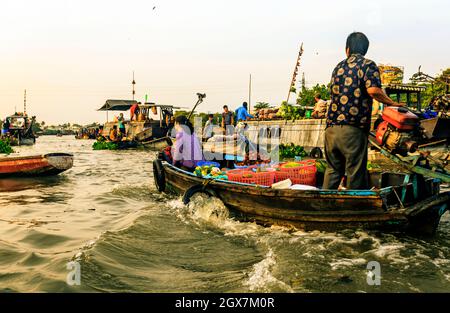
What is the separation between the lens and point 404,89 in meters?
13.8

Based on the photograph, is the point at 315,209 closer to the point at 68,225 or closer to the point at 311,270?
the point at 311,270

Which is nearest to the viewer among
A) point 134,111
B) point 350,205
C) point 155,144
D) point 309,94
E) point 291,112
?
point 350,205

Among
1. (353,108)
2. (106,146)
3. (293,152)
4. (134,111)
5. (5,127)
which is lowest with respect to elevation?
(106,146)

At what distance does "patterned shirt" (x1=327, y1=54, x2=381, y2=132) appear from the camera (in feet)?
13.4

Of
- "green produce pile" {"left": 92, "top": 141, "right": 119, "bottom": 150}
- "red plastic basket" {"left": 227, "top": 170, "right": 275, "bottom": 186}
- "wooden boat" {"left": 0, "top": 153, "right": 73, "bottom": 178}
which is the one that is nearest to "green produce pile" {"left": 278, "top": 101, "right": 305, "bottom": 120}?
"wooden boat" {"left": 0, "top": 153, "right": 73, "bottom": 178}

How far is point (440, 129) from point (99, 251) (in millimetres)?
11089

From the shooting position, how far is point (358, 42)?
14.0ft

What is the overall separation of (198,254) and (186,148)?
12.6 feet

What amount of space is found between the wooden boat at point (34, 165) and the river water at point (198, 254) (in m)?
4.41

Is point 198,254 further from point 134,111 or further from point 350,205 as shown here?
point 134,111

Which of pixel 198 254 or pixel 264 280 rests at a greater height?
pixel 264 280

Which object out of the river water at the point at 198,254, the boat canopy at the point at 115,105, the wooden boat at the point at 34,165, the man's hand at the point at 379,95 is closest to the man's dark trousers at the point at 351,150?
the man's hand at the point at 379,95

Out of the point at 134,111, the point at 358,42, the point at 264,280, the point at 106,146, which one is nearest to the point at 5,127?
the point at 106,146

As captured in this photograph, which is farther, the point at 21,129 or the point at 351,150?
the point at 21,129
